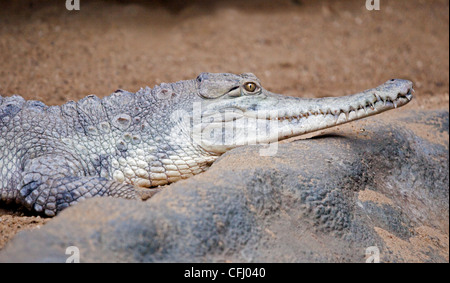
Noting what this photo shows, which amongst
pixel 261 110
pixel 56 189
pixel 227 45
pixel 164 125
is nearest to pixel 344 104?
pixel 261 110

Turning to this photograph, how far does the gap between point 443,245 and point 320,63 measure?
5.50 m

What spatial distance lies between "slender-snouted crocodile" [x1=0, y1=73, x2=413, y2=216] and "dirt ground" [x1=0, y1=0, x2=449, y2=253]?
6.54 ft

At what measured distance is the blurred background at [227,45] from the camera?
22.1 feet

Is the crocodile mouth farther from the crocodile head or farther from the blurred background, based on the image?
the blurred background

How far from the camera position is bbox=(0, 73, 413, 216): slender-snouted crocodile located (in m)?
3.55

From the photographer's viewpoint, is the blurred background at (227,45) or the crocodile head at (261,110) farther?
the blurred background at (227,45)

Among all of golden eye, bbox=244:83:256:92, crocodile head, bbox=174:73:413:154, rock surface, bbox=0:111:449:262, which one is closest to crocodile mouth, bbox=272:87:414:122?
crocodile head, bbox=174:73:413:154

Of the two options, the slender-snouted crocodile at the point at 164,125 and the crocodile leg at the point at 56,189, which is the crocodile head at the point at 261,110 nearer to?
the slender-snouted crocodile at the point at 164,125

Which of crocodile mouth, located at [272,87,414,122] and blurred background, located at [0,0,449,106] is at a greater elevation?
blurred background, located at [0,0,449,106]

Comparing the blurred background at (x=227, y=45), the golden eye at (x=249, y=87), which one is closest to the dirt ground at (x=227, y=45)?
the blurred background at (x=227, y=45)

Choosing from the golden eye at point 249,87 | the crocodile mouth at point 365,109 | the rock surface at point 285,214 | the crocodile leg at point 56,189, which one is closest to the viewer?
the rock surface at point 285,214

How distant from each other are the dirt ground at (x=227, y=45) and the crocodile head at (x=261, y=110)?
102 inches

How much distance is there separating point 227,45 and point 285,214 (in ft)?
20.9

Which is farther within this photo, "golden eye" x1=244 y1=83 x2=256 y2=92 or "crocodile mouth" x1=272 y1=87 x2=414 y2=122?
"golden eye" x1=244 y1=83 x2=256 y2=92
